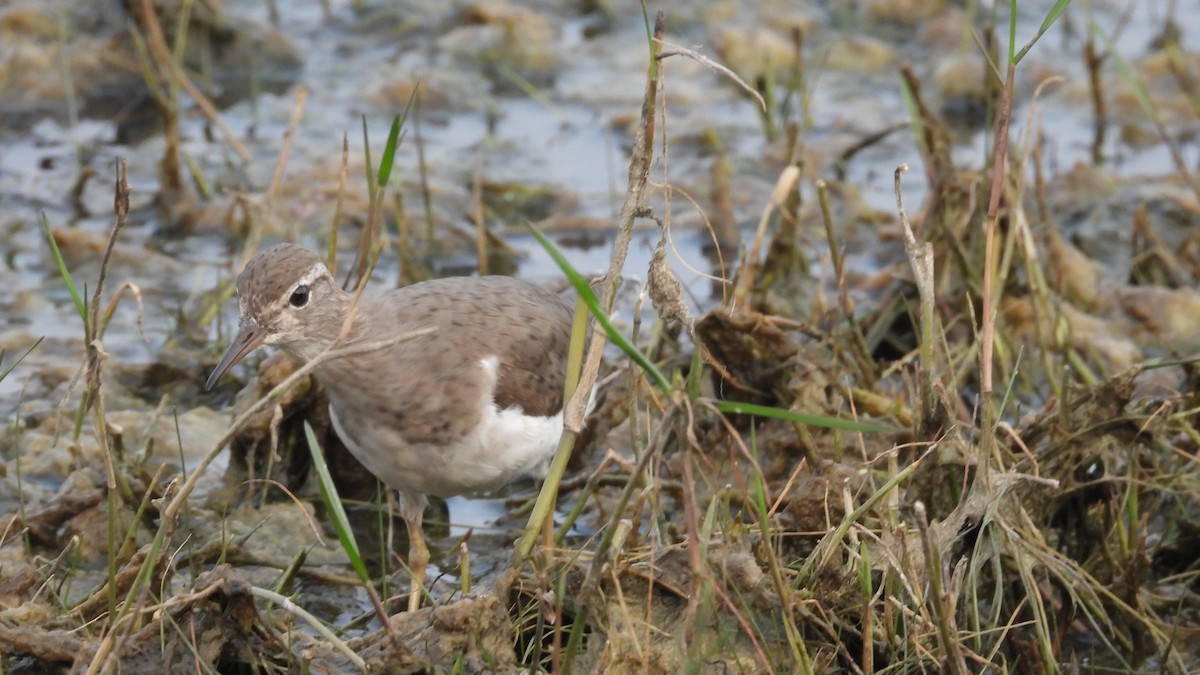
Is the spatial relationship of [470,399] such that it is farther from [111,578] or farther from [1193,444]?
[1193,444]

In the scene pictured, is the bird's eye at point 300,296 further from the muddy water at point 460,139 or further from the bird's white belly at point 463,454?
the muddy water at point 460,139

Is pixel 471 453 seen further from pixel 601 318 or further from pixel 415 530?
pixel 601 318

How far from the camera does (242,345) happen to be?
4406 millimetres

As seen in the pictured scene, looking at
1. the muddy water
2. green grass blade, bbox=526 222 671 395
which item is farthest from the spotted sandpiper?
green grass blade, bbox=526 222 671 395

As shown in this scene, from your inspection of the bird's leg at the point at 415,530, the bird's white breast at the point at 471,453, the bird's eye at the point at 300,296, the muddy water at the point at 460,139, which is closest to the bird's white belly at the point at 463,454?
Result: the bird's white breast at the point at 471,453

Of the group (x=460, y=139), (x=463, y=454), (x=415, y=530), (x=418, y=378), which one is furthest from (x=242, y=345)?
(x=460, y=139)

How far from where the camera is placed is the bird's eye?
4.50 m

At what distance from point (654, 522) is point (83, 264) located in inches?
162

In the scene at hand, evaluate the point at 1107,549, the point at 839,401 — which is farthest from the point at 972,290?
the point at 1107,549

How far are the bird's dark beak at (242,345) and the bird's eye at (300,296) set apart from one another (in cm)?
13

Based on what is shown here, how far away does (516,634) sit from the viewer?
3.74 metres

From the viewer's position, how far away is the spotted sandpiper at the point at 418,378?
449 cm

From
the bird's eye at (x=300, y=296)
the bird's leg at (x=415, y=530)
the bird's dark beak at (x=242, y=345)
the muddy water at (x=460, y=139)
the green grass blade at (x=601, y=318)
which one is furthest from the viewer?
the muddy water at (x=460, y=139)

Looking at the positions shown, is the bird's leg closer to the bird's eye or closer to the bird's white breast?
the bird's white breast
